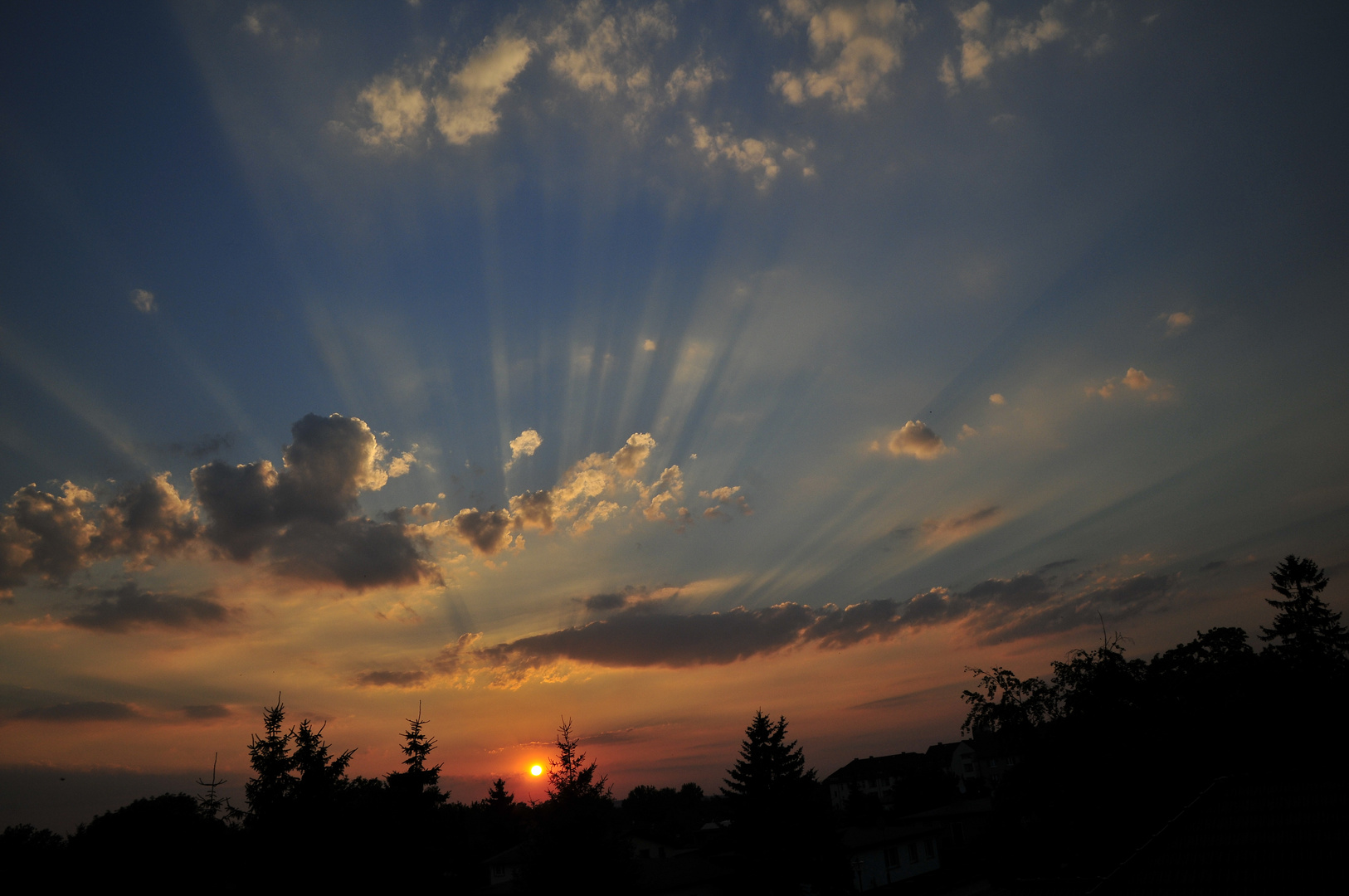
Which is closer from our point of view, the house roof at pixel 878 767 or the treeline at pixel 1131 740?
the treeline at pixel 1131 740

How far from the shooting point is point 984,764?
352 ft

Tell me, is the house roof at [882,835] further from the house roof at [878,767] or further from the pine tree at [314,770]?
the house roof at [878,767]

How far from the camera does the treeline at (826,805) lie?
29.9 metres

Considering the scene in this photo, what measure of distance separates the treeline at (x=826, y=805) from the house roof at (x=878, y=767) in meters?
81.6

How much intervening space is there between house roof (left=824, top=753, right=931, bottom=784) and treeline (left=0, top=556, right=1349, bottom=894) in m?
81.6

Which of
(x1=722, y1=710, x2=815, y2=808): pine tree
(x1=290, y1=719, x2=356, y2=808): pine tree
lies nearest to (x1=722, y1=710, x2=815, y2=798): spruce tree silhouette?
(x1=722, y1=710, x2=815, y2=808): pine tree

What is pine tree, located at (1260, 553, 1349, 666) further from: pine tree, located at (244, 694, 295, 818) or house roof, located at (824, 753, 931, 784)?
pine tree, located at (244, 694, 295, 818)

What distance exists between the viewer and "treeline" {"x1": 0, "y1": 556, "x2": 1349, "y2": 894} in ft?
98.0

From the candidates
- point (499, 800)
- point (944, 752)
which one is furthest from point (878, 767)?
point (499, 800)

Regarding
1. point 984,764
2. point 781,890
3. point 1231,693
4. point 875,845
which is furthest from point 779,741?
point 984,764

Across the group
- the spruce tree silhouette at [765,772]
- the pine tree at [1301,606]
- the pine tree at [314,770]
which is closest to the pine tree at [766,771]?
the spruce tree silhouette at [765,772]

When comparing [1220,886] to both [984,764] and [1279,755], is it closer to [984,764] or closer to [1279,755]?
[1279,755]

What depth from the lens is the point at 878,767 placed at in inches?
4830

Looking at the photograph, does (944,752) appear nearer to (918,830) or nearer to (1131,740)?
(918,830)
